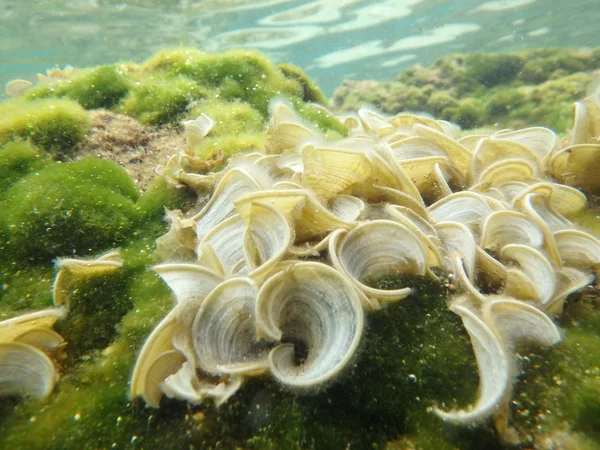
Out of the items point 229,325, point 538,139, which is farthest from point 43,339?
point 538,139

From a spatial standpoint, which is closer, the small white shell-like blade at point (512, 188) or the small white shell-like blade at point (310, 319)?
the small white shell-like blade at point (310, 319)

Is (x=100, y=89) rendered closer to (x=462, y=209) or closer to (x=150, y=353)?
(x=150, y=353)

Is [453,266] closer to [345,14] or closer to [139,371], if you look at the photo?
[139,371]

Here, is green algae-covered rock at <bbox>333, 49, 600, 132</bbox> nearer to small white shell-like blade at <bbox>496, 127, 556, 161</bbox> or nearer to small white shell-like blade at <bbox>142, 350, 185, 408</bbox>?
small white shell-like blade at <bbox>496, 127, 556, 161</bbox>

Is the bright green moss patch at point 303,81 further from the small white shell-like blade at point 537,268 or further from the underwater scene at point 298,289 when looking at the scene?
the small white shell-like blade at point 537,268

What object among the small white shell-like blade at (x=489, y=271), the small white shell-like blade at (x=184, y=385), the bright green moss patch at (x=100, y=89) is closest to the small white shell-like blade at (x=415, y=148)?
the small white shell-like blade at (x=489, y=271)

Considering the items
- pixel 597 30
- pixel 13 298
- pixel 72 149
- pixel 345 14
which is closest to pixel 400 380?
pixel 13 298

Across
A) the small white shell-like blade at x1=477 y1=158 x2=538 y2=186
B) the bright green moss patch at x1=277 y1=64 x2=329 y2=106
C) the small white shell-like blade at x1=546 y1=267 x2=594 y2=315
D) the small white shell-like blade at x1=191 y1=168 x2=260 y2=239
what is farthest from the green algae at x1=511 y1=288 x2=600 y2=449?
the bright green moss patch at x1=277 y1=64 x2=329 y2=106
